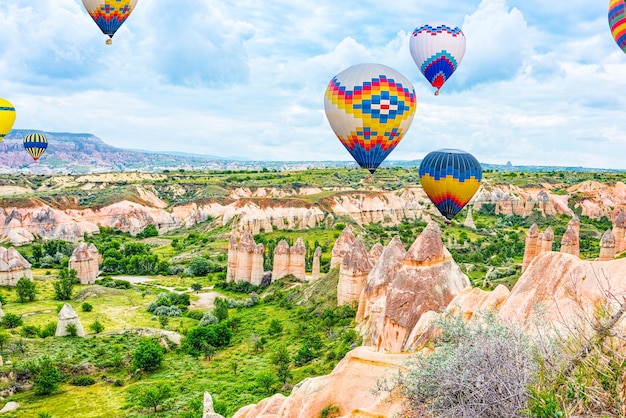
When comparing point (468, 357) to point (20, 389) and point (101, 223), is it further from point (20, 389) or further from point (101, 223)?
point (101, 223)

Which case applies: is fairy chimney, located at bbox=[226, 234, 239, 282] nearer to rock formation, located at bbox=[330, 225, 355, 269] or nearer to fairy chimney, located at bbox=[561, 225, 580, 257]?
rock formation, located at bbox=[330, 225, 355, 269]

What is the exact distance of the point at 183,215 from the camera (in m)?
106

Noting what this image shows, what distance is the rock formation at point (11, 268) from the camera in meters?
53.9

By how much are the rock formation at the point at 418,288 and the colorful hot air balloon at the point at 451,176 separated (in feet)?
26.1

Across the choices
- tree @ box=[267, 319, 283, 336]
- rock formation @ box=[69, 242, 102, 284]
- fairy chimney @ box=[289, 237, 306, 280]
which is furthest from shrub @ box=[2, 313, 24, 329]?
fairy chimney @ box=[289, 237, 306, 280]

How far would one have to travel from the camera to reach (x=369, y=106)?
94.8ft

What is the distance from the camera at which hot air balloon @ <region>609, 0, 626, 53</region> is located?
36031 millimetres

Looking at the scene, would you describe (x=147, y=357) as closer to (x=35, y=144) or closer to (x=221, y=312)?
(x=221, y=312)

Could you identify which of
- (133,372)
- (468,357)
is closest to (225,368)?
(133,372)

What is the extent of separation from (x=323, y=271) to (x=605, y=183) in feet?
276

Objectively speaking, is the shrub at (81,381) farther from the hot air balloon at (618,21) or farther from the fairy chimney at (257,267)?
the hot air balloon at (618,21)

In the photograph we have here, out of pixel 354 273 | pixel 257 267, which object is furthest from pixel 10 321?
pixel 354 273

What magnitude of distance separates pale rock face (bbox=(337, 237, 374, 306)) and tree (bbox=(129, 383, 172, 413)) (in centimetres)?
1436

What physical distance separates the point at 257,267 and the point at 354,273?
68.3 feet
